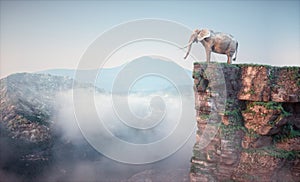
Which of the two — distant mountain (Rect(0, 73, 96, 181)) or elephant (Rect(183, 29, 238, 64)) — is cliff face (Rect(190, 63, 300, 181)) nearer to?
elephant (Rect(183, 29, 238, 64))

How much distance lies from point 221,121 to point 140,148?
22.8 m

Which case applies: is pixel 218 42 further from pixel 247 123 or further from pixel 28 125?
pixel 28 125

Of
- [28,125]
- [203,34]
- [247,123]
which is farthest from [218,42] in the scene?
[28,125]

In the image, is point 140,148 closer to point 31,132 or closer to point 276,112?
point 31,132

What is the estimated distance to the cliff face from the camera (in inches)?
431

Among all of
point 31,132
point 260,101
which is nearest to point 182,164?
point 260,101

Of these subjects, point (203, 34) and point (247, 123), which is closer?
point (247, 123)

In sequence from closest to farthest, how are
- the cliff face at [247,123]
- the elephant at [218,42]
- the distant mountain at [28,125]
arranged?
the cliff face at [247,123], the elephant at [218,42], the distant mountain at [28,125]

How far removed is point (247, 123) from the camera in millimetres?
11438

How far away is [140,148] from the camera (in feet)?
107

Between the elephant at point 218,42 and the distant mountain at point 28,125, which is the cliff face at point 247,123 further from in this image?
the distant mountain at point 28,125

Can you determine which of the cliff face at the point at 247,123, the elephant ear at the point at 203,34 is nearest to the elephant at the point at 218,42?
the elephant ear at the point at 203,34

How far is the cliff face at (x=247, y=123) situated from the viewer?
10.9m

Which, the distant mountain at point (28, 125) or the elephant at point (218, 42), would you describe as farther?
the distant mountain at point (28, 125)
